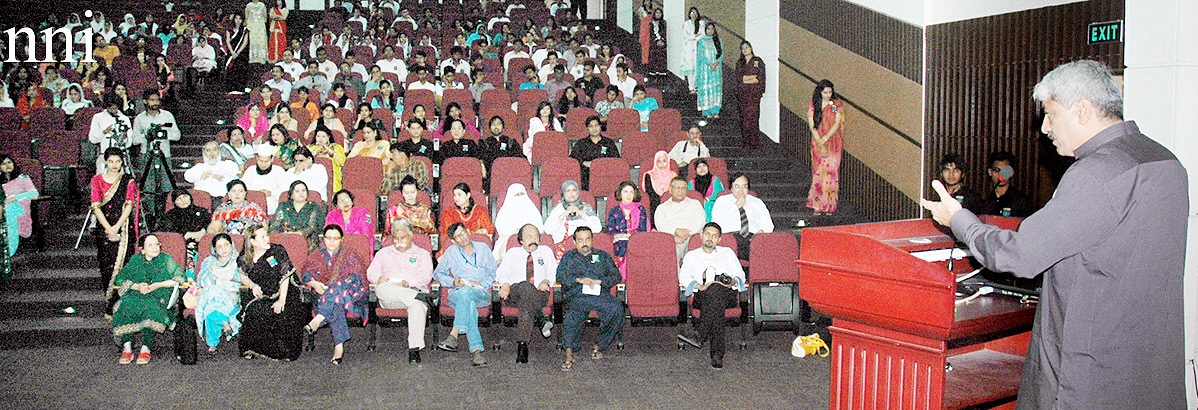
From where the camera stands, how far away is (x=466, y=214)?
752 centimetres

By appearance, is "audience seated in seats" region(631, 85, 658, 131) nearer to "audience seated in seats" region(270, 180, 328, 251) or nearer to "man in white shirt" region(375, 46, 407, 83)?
"man in white shirt" region(375, 46, 407, 83)

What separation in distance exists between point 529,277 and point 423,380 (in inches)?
45.3

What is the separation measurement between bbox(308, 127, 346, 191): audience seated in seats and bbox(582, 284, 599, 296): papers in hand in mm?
3020

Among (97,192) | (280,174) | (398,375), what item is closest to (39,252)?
(97,192)

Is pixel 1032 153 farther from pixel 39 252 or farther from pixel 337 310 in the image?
pixel 39 252

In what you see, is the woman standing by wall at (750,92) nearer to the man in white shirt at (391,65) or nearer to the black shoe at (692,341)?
the man in white shirt at (391,65)

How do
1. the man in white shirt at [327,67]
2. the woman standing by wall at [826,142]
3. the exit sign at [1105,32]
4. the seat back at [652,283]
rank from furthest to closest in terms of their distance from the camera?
the man in white shirt at [327,67] < the woman standing by wall at [826,142] < the seat back at [652,283] < the exit sign at [1105,32]

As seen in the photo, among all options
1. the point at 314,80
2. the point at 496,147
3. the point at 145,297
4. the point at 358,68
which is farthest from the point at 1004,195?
the point at 358,68

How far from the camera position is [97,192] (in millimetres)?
7398

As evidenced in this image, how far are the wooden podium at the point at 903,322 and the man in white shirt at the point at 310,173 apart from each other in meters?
5.71

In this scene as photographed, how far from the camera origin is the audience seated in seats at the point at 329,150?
28.2ft

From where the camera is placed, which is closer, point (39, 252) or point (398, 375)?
point (398, 375)

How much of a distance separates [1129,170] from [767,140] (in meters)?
8.79

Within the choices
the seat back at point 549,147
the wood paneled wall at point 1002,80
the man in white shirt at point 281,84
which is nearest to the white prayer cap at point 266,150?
the seat back at point 549,147
